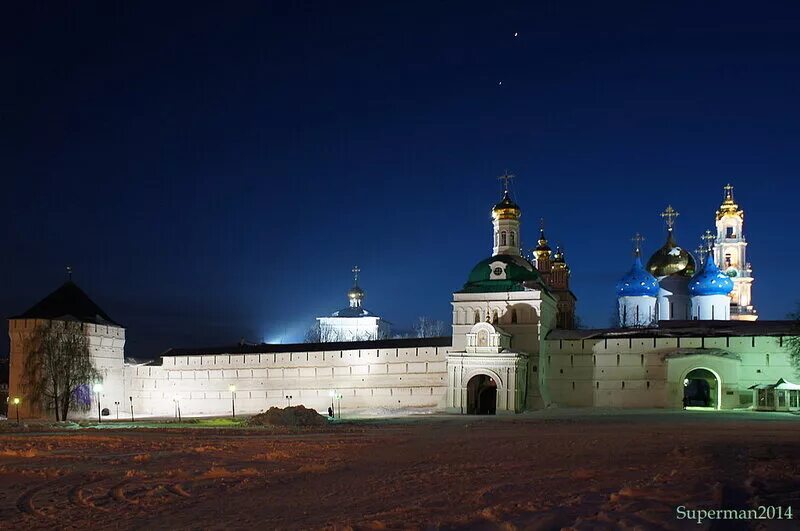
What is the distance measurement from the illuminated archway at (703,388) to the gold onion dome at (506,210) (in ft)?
42.2

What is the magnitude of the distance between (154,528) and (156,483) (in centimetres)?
383

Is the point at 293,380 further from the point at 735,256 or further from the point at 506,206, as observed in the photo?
the point at 735,256

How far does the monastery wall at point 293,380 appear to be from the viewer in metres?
44.8

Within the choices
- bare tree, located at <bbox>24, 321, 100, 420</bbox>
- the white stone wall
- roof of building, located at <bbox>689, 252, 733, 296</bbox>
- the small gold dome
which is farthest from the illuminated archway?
bare tree, located at <bbox>24, 321, 100, 420</bbox>

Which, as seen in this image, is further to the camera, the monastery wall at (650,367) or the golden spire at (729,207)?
the golden spire at (729,207)

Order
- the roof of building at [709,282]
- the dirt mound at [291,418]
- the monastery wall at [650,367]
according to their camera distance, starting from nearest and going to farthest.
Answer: the dirt mound at [291,418]
the monastery wall at [650,367]
the roof of building at [709,282]

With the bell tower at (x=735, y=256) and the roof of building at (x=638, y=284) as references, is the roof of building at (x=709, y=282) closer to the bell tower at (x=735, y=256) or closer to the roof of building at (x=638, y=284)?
the roof of building at (x=638, y=284)

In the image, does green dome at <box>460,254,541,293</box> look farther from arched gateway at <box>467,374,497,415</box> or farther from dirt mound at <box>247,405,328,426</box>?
dirt mound at <box>247,405,328,426</box>

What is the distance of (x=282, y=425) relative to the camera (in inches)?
1200

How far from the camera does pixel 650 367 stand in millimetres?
41938

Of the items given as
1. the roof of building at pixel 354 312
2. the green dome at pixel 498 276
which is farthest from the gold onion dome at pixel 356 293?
the green dome at pixel 498 276

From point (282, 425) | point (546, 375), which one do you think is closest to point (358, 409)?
point (546, 375)

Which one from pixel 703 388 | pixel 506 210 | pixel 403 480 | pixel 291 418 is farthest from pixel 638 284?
pixel 403 480

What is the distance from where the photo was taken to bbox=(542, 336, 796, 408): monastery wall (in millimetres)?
39406
